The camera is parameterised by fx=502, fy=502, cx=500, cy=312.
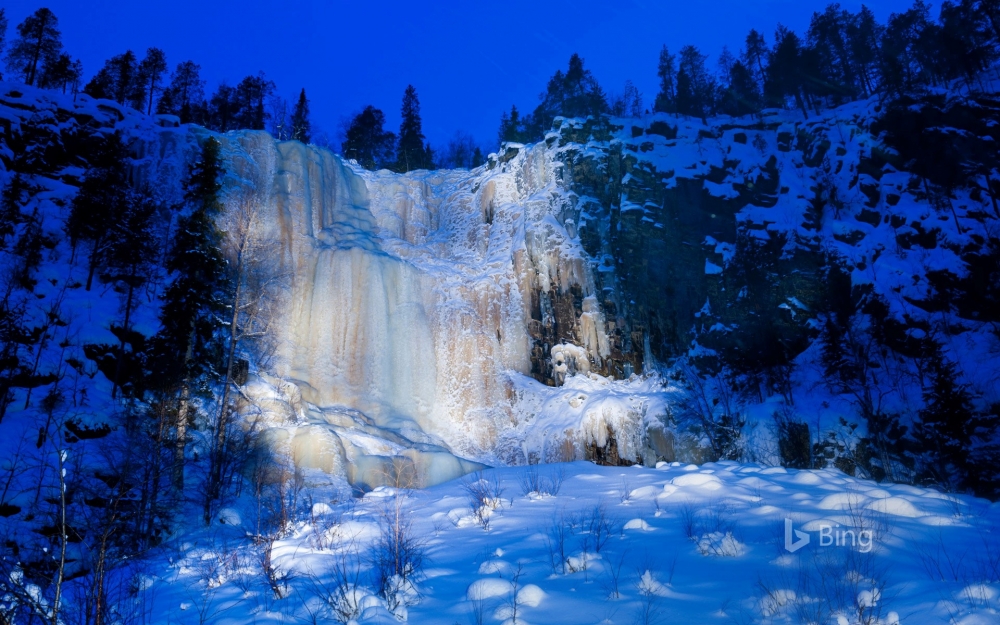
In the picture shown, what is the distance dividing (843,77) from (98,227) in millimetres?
51455

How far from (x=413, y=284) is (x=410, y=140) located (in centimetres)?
2093

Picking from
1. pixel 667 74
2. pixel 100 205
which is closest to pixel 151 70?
pixel 100 205

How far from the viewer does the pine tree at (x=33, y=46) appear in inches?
1272

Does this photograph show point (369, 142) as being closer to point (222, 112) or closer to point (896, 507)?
point (222, 112)

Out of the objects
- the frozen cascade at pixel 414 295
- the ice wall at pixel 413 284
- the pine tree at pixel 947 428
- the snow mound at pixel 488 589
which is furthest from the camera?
→ the ice wall at pixel 413 284

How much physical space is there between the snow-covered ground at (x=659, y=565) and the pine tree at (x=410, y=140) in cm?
3459

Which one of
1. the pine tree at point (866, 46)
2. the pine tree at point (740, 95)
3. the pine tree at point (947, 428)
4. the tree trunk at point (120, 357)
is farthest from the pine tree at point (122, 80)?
the pine tree at point (866, 46)

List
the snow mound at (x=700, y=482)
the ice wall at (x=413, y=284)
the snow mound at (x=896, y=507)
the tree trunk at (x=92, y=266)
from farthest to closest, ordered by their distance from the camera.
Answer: the ice wall at (x=413, y=284), the tree trunk at (x=92, y=266), the snow mound at (x=700, y=482), the snow mound at (x=896, y=507)

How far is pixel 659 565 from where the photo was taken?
4.42 m

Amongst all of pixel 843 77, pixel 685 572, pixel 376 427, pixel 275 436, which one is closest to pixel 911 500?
pixel 685 572

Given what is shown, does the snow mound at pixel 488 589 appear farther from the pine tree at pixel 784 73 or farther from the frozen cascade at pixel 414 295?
the pine tree at pixel 784 73

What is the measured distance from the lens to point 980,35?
108 feet

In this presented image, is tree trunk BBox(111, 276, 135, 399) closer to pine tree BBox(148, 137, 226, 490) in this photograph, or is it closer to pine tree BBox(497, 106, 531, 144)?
pine tree BBox(148, 137, 226, 490)

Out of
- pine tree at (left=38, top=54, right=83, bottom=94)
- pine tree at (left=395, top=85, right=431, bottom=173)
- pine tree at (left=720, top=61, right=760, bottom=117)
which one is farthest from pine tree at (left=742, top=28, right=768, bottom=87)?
pine tree at (left=38, top=54, right=83, bottom=94)
